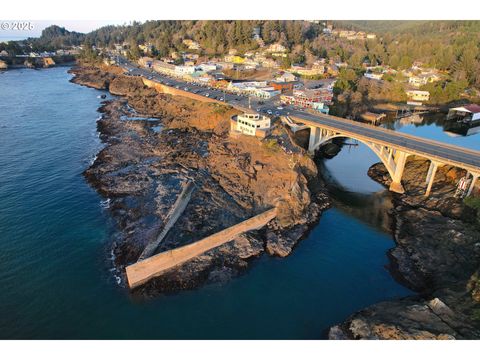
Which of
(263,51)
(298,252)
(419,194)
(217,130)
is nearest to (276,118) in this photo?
(217,130)

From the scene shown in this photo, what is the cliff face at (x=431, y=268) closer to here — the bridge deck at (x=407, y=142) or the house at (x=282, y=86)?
the bridge deck at (x=407, y=142)

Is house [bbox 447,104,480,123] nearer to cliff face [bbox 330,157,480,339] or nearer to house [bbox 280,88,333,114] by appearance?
house [bbox 280,88,333,114]

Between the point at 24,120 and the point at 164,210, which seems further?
the point at 24,120

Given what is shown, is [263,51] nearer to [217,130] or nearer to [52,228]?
[217,130]

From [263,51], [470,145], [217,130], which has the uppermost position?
[263,51]

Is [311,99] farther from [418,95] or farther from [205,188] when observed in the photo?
[418,95]

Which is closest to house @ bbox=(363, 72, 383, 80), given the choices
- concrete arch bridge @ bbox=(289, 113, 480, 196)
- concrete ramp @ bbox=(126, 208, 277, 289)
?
concrete arch bridge @ bbox=(289, 113, 480, 196)
